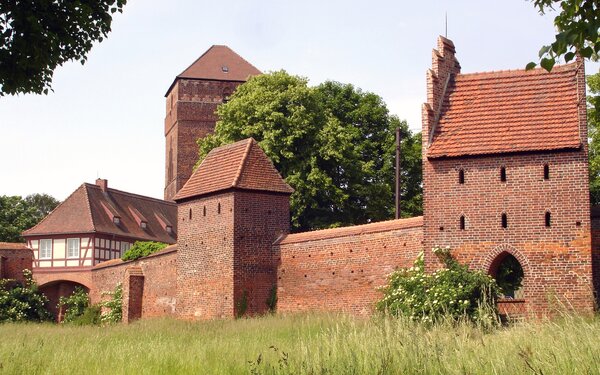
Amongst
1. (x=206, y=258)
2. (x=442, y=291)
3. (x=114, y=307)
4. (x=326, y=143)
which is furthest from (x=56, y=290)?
(x=442, y=291)

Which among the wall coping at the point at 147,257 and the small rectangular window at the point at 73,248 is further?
the small rectangular window at the point at 73,248

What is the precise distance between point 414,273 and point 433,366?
34.9 ft

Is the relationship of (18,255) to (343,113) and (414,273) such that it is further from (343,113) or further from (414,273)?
(414,273)

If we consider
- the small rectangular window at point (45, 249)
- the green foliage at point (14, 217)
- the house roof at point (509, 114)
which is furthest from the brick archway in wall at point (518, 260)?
the green foliage at point (14, 217)

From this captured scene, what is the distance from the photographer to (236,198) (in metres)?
25.3

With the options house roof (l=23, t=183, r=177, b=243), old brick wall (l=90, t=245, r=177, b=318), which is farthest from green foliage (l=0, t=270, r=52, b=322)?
old brick wall (l=90, t=245, r=177, b=318)

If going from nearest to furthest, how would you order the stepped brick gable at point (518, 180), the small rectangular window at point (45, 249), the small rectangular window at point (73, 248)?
the stepped brick gable at point (518, 180), the small rectangular window at point (73, 248), the small rectangular window at point (45, 249)

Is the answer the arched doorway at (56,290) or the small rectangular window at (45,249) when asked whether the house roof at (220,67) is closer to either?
the small rectangular window at (45,249)

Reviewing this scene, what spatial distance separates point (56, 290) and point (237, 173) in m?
19.9

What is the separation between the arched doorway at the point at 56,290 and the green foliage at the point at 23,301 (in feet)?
5.06

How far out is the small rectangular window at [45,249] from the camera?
44.1 metres

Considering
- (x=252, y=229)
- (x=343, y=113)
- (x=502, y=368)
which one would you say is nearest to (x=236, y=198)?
(x=252, y=229)

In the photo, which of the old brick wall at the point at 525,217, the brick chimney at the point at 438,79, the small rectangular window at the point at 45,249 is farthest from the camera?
the small rectangular window at the point at 45,249

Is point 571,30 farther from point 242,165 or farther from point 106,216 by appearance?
point 106,216
